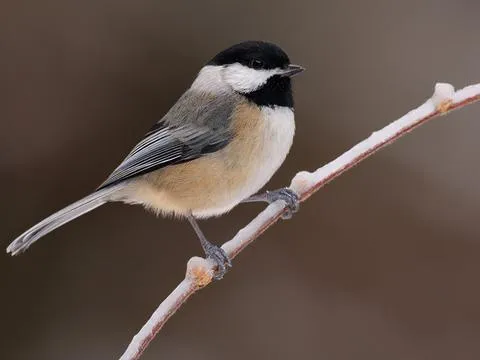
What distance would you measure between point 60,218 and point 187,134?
37 cm

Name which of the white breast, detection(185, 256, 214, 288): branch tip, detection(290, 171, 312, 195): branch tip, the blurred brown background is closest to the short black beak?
the white breast

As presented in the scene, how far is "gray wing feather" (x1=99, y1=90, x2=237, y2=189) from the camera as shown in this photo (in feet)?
4.78

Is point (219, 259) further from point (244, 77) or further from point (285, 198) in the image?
point (244, 77)

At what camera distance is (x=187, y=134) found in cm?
155

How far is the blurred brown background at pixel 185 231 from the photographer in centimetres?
204

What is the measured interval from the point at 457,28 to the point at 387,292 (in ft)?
2.86

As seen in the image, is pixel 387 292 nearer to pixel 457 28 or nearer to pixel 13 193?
pixel 457 28

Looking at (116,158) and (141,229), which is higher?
(116,158)

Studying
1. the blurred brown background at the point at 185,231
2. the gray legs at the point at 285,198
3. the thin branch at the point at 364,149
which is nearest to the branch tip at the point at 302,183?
the thin branch at the point at 364,149

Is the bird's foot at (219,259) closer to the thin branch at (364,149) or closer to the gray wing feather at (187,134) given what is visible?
the gray wing feather at (187,134)

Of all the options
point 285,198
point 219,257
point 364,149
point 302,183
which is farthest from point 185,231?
point 364,149

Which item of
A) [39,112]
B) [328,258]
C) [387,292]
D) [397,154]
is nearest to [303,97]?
[397,154]

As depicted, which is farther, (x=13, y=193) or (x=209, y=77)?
(x=13, y=193)

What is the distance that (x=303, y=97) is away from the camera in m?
2.27
